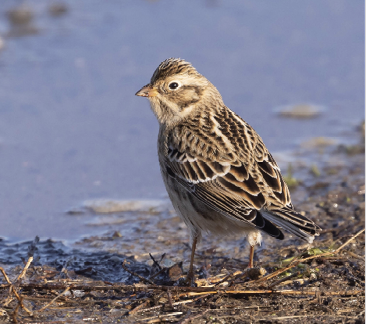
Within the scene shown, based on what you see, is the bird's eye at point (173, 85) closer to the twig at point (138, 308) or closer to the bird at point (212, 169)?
the bird at point (212, 169)

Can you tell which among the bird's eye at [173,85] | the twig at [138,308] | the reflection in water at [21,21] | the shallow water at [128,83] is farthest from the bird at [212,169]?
the reflection in water at [21,21]

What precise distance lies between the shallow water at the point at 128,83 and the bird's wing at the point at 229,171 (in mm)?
2107

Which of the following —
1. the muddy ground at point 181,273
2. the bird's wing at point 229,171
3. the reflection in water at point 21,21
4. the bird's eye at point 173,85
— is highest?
the reflection in water at point 21,21

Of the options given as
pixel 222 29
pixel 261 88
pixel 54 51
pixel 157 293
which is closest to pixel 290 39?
pixel 222 29

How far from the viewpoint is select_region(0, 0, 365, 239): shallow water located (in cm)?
916

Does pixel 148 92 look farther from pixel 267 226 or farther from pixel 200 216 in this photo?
pixel 267 226

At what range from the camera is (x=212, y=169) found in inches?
252

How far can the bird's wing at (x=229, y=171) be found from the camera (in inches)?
237

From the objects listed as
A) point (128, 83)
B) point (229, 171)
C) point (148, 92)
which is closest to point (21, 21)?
point (128, 83)

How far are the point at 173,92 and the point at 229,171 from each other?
51.8 inches

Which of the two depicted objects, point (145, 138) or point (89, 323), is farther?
point (145, 138)

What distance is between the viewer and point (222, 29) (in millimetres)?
13750

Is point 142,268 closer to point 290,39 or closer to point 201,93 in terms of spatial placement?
point 201,93

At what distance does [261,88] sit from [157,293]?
21.6 ft
